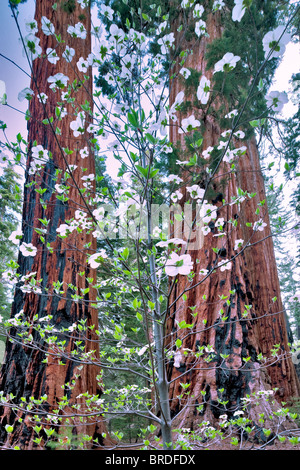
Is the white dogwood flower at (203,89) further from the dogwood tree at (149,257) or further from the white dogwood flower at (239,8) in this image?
the white dogwood flower at (239,8)

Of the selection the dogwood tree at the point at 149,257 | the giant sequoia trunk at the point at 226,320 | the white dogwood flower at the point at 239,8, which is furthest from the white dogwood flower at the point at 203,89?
the giant sequoia trunk at the point at 226,320

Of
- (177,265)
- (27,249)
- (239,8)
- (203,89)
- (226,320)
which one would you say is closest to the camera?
(177,265)

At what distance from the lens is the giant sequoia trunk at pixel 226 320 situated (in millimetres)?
2021

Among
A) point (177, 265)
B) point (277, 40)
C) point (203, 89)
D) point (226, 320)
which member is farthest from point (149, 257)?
point (226, 320)

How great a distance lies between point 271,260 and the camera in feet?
11.3

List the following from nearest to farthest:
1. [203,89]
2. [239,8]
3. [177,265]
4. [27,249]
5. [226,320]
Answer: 1. [177,265]
2. [239,8]
3. [203,89]
4. [27,249]
5. [226,320]

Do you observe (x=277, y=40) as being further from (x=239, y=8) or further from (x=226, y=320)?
(x=226, y=320)

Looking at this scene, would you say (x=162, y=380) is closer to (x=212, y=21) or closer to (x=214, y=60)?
(x=214, y=60)

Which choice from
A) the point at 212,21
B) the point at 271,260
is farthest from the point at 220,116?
the point at 271,260

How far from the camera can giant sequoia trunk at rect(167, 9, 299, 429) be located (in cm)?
202

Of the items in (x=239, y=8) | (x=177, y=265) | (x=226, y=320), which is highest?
(x=239, y=8)

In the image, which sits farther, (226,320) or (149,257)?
(226,320)

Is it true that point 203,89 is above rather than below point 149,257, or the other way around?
above

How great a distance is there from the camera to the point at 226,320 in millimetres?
2217
